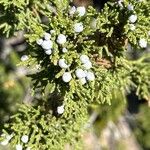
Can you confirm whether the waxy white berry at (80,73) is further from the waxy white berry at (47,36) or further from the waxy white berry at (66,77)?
the waxy white berry at (47,36)

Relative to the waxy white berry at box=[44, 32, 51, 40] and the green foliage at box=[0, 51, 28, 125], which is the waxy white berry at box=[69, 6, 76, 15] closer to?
the waxy white berry at box=[44, 32, 51, 40]

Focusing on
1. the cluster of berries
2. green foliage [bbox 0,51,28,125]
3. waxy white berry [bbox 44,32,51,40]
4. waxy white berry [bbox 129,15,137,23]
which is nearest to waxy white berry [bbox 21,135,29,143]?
the cluster of berries

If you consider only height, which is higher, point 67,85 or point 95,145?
point 67,85

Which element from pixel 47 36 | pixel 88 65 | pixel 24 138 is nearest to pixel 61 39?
pixel 47 36

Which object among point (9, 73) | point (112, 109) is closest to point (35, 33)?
point (9, 73)

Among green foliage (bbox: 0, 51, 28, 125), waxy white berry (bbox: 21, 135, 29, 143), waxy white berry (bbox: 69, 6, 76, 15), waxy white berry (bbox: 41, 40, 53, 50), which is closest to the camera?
waxy white berry (bbox: 41, 40, 53, 50)

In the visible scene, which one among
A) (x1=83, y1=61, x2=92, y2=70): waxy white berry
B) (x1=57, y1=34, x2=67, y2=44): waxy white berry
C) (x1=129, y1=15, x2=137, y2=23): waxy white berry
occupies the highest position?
(x1=129, y1=15, x2=137, y2=23): waxy white berry

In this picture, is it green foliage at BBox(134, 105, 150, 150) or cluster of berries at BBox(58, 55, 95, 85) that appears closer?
cluster of berries at BBox(58, 55, 95, 85)

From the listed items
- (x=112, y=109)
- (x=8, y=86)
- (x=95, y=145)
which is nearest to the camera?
(x=8, y=86)

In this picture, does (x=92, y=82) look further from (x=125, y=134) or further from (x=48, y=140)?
(x=125, y=134)
